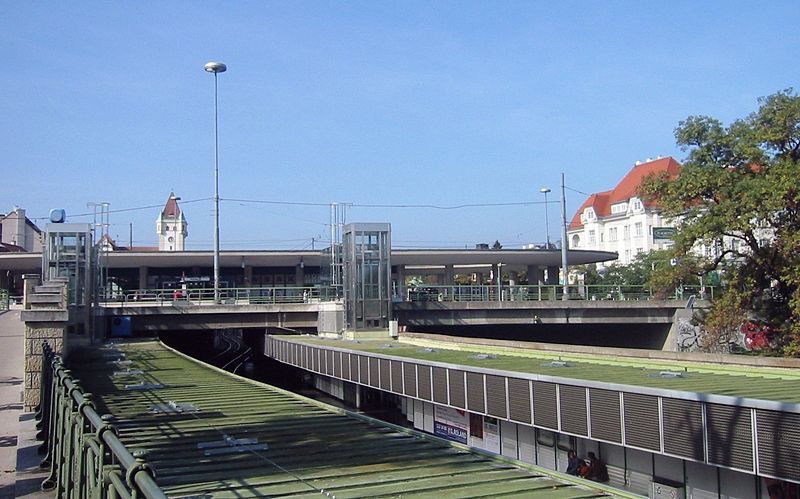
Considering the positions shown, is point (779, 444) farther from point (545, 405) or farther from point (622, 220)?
point (622, 220)

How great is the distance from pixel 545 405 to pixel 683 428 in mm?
3457

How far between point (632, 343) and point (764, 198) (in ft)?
74.6

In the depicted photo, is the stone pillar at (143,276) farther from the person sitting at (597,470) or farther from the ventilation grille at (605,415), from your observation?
the ventilation grille at (605,415)

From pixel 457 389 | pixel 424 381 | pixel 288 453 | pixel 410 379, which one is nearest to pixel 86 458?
pixel 288 453

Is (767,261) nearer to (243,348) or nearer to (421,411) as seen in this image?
(421,411)

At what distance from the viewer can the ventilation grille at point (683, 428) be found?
10398mm

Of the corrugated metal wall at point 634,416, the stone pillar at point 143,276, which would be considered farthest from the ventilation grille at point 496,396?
the stone pillar at point 143,276

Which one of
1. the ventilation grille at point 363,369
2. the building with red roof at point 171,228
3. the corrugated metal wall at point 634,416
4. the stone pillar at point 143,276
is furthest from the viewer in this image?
the building with red roof at point 171,228

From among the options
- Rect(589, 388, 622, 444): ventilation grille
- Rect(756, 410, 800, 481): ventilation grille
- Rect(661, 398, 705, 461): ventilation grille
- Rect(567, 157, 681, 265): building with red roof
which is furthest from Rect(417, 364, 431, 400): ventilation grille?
Rect(567, 157, 681, 265): building with red roof

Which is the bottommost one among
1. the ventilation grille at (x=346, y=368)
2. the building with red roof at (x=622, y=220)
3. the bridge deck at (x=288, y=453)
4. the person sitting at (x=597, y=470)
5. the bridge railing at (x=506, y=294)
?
the person sitting at (x=597, y=470)

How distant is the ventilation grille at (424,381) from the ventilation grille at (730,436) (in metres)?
8.86

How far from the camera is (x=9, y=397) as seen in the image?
56.4ft

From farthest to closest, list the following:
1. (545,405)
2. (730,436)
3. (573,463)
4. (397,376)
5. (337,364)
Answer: (337,364), (397,376), (573,463), (545,405), (730,436)

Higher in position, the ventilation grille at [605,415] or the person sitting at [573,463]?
the ventilation grille at [605,415]
